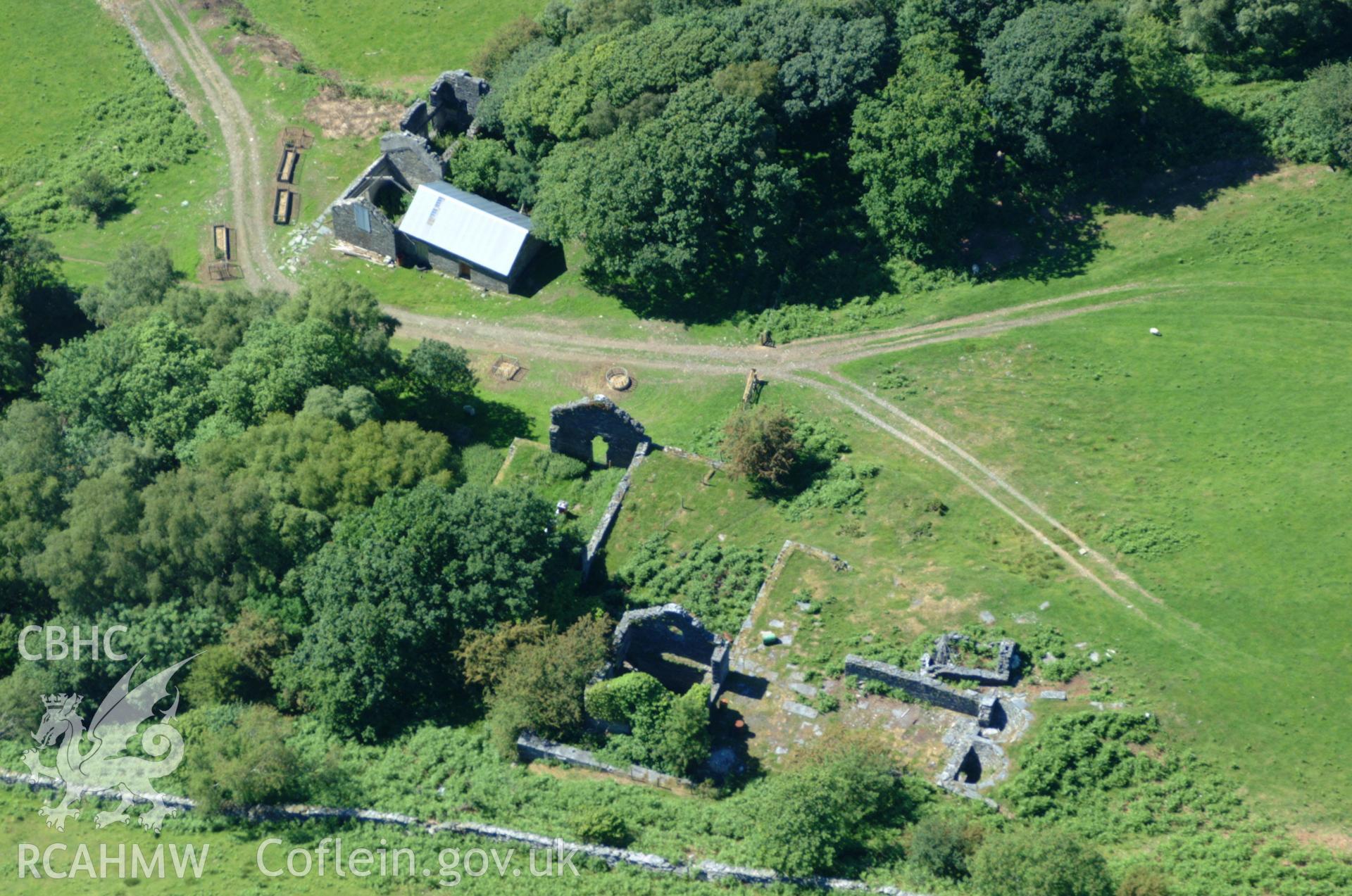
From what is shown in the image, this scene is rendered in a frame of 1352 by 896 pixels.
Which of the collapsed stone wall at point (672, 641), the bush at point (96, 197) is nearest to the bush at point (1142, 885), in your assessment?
the collapsed stone wall at point (672, 641)

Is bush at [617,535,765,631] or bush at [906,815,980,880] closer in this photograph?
bush at [906,815,980,880]

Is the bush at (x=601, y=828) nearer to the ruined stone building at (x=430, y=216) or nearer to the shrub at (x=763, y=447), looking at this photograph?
the shrub at (x=763, y=447)

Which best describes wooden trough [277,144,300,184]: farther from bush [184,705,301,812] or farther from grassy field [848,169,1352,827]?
bush [184,705,301,812]

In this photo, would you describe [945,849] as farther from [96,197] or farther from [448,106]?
[96,197]

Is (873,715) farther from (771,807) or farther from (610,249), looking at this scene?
(610,249)

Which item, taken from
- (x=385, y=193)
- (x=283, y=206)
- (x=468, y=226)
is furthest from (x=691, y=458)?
(x=283, y=206)

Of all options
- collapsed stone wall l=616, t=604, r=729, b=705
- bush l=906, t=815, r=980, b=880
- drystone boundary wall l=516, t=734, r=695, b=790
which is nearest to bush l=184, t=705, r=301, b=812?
drystone boundary wall l=516, t=734, r=695, b=790
